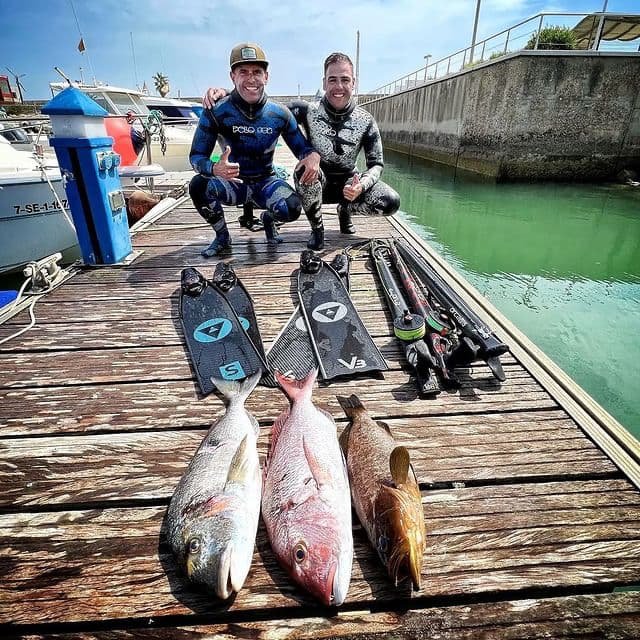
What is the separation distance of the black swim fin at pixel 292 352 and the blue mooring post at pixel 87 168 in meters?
2.41

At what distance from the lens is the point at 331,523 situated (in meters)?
1.49

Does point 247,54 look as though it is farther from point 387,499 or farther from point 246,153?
point 387,499

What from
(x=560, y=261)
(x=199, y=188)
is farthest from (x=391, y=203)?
(x=560, y=261)

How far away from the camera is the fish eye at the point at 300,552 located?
56.4 inches

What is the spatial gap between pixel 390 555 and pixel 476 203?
44.9ft

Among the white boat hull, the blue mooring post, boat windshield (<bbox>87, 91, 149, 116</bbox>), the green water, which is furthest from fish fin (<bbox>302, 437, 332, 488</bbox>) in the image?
boat windshield (<bbox>87, 91, 149, 116</bbox>)

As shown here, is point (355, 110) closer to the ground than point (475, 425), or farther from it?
farther from it

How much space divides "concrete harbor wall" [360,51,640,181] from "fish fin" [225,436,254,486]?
692 inches

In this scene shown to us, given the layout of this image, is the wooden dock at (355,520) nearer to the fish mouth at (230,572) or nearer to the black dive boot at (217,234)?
the fish mouth at (230,572)

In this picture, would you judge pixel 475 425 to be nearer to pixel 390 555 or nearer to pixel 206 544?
pixel 390 555

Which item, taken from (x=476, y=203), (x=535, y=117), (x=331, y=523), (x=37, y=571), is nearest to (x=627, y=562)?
(x=331, y=523)

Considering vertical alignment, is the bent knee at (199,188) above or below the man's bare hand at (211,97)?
below

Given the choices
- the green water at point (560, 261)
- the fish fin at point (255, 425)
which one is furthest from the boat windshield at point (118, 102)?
the fish fin at point (255, 425)

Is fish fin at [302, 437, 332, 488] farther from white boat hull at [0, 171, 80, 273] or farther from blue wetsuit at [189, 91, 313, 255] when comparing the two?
white boat hull at [0, 171, 80, 273]
